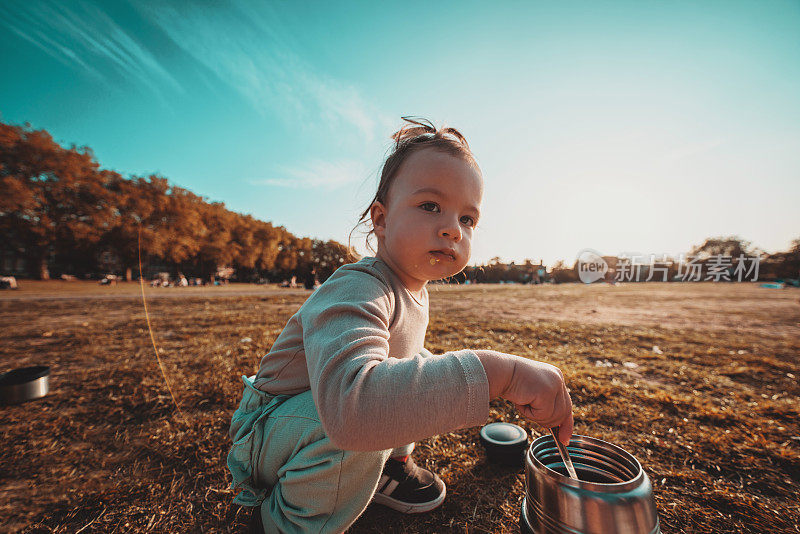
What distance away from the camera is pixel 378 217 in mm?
1648

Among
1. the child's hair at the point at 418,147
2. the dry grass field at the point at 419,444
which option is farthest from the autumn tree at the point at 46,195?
the child's hair at the point at 418,147

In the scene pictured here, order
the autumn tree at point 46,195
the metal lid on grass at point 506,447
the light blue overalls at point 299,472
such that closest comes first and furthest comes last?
the light blue overalls at point 299,472, the metal lid on grass at point 506,447, the autumn tree at point 46,195

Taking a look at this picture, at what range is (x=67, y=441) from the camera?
2129mm

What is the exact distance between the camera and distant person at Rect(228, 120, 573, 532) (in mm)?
870

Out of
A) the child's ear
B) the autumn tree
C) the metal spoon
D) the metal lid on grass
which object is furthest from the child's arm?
the autumn tree

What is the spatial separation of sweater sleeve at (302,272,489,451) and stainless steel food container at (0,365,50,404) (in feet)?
10.8

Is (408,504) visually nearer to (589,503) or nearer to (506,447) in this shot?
(506,447)

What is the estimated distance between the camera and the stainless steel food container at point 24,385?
262cm

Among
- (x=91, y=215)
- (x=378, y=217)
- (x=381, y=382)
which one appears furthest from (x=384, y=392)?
(x=91, y=215)

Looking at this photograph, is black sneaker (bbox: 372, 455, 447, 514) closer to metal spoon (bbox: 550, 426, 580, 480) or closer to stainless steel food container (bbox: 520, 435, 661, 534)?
stainless steel food container (bbox: 520, 435, 661, 534)

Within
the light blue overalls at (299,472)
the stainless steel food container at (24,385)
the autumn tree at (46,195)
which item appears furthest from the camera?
the autumn tree at (46,195)

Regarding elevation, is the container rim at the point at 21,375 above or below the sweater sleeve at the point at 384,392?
below

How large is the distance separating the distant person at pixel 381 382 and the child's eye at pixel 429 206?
14 millimetres

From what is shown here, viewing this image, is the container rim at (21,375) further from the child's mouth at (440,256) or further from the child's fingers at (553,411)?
the child's fingers at (553,411)
